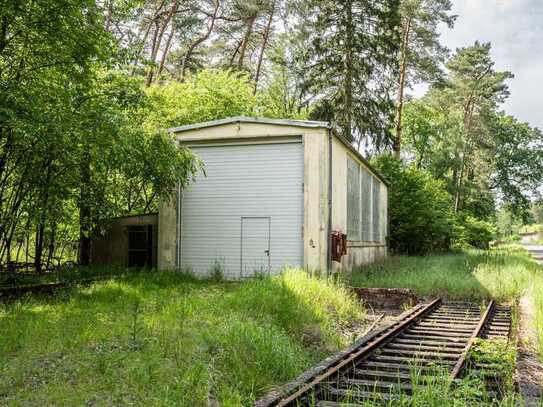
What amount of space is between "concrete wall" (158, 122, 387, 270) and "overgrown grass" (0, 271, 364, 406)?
319 cm

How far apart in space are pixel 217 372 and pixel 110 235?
471 inches

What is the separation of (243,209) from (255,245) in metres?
1.05

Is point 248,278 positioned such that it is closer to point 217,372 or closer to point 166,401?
point 217,372

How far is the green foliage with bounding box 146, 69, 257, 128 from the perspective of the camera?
20812mm

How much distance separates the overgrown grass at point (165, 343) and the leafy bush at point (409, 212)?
18.2 metres

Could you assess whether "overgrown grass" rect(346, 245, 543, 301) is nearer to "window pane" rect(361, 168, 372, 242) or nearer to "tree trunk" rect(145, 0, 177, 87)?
"window pane" rect(361, 168, 372, 242)

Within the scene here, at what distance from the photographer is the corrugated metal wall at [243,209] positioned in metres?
13.8

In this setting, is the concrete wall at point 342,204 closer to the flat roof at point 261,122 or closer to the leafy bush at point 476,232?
the flat roof at point 261,122

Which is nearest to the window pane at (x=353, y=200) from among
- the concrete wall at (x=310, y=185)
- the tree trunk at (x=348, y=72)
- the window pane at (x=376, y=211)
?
the concrete wall at (x=310, y=185)

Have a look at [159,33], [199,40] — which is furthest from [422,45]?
[159,33]

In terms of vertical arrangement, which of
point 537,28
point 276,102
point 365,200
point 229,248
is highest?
point 276,102

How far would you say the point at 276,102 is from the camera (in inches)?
1312

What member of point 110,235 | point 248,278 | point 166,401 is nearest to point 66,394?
point 166,401

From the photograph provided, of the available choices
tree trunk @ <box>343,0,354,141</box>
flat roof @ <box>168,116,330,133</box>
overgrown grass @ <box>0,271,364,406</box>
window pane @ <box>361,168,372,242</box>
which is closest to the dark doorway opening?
flat roof @ <box>168,116,330,133</box>
